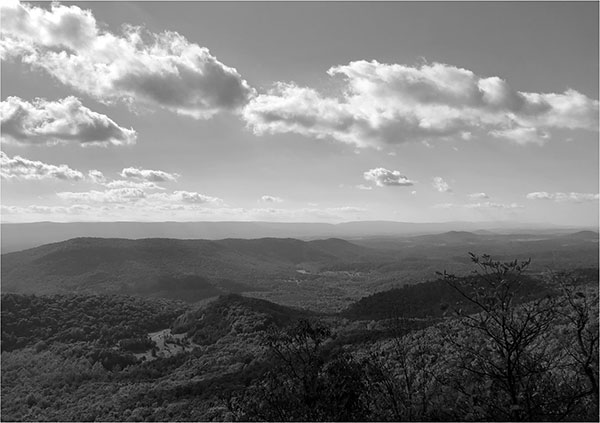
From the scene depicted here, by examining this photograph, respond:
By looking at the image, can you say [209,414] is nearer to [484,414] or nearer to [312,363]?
[312,363]

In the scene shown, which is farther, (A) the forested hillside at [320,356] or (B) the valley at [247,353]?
(B) the valley at [247,353]

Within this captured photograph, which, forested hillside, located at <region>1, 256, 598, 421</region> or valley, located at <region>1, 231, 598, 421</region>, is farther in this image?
valley, located at <region>1, 231, 598, 421</region>

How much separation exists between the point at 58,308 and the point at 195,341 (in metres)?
53.7

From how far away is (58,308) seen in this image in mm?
122938

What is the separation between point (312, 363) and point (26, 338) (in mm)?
122200

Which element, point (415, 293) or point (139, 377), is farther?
point (415, 293)

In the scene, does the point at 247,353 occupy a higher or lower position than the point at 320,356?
lower

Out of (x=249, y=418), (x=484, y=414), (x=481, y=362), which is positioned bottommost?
(x=249, y=418)

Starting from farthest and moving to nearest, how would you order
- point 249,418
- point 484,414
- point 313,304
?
1. point 313,304
2. point 249,418
3. point 484,414

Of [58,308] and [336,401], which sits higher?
[336,401]

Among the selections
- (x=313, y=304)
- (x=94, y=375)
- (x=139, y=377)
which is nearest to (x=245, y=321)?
(x=139, y=377)

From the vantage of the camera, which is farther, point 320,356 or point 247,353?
point 247,353

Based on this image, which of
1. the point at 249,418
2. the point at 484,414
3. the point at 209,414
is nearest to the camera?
the point at 484,414

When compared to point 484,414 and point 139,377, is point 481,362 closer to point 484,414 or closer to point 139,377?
point 484,414
